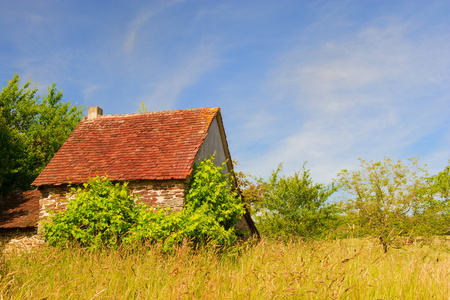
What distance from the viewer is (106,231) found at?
11.3 metres

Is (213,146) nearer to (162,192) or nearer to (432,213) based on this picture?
(162,192)

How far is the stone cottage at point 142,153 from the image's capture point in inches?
492

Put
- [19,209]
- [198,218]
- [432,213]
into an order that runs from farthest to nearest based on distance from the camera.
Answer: [432,213]
[19,209]
[198,218]

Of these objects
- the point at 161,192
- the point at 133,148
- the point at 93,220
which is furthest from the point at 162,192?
the point at 133,148

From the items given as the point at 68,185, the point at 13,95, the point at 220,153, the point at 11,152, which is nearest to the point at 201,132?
the point at 220,153

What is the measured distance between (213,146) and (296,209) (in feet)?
29.8

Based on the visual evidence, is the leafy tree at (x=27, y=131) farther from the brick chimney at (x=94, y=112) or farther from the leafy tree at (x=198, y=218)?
the leafy tree at (x=198, y=218)

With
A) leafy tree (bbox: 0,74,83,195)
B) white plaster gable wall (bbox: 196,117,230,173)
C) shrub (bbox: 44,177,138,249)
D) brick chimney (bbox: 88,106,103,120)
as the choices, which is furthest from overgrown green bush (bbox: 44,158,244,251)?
leafy tree (bbox: 0,74,83,195)

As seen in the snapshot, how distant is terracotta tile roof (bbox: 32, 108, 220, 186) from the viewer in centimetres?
1299

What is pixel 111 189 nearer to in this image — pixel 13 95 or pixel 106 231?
pixel 106 231

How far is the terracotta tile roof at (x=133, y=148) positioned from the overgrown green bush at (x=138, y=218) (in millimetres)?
855

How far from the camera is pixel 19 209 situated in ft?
55.1

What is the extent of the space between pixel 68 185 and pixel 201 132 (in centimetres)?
560

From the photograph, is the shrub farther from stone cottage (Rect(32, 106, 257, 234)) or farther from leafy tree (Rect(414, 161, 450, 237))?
leafy tree (Rect(414, 161, 450, 237))
